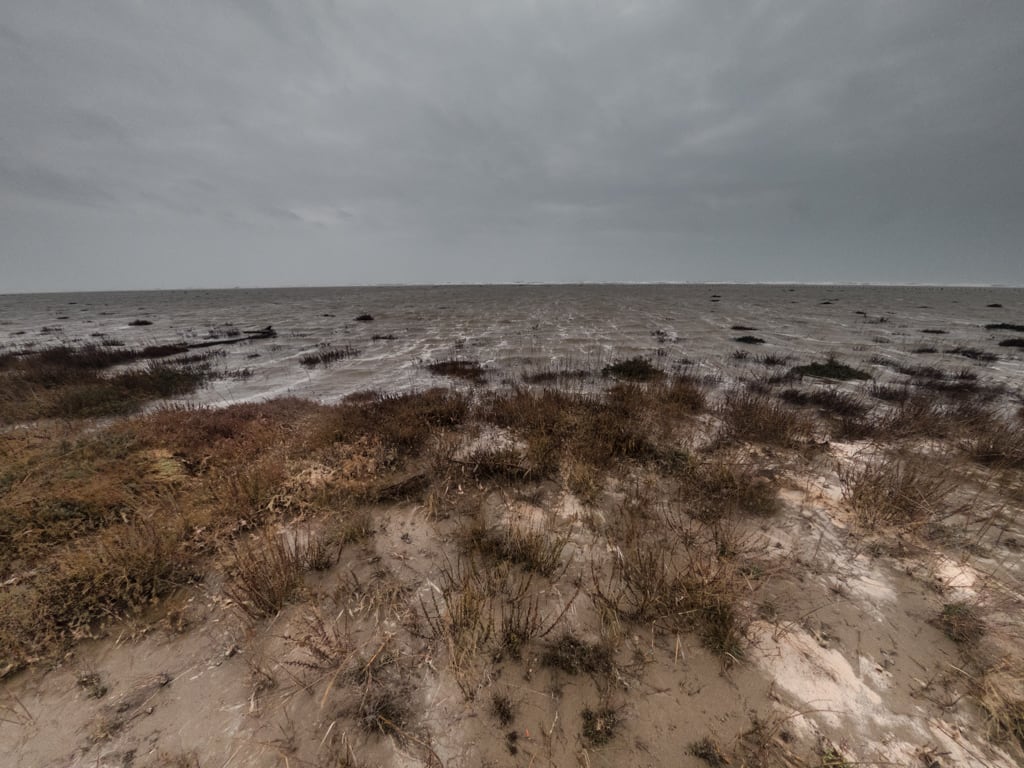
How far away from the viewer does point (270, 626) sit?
3.25m

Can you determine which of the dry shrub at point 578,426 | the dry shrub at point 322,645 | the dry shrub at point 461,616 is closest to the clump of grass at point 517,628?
the dry shrub at point 461,616

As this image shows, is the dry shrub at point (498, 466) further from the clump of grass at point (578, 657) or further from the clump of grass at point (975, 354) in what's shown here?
the clump of grass at point (975, 354)

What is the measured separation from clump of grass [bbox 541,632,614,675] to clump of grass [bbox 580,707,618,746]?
0.26 metres

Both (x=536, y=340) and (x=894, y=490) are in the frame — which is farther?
(x=536, y=340)

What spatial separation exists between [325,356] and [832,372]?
20.8m

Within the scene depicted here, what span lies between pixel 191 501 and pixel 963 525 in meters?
9.83

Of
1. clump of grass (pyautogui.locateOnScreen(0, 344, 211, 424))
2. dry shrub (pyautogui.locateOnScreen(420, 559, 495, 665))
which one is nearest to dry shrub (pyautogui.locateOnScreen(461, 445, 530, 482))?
dry shrub (pyautogui.locateOnScreen(420, 559, 495, 665))

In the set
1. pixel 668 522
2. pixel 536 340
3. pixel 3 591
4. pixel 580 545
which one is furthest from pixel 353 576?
pixel 536 340

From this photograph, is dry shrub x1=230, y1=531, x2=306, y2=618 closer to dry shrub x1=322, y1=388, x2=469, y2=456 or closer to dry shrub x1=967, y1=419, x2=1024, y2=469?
dry shrub x1=322, y1=388, x2=469, y2=456

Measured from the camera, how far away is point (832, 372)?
12805 millimetres

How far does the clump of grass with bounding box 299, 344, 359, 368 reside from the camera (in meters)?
16.2

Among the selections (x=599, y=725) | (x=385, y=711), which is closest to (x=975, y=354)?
(x=599, y=725)

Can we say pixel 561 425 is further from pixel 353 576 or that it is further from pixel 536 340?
pixel 536 340

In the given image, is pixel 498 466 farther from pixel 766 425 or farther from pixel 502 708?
pixel 766 425
